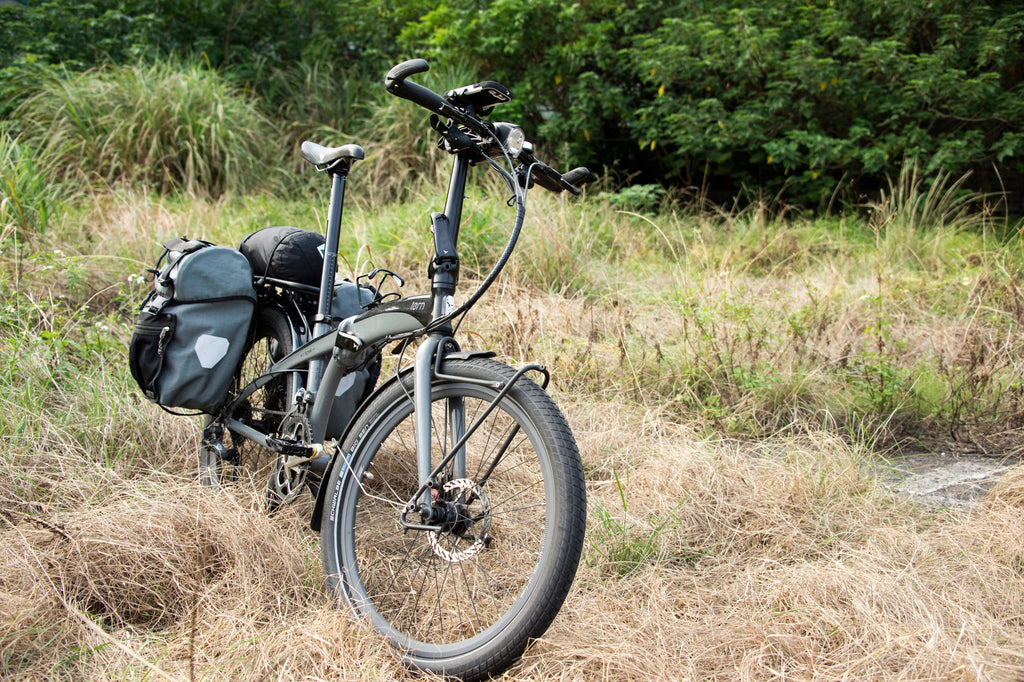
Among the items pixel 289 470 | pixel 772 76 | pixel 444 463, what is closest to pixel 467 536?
pixel 444 463

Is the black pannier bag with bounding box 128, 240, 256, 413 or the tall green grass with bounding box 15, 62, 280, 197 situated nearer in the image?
the black pannier bag with bounding box 128, 240, 256, 413

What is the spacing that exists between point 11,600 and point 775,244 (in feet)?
16.3

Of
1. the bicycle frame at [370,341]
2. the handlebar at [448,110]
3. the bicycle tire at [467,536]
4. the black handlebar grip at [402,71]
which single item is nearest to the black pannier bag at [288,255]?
the bicycle frame at [370,341]

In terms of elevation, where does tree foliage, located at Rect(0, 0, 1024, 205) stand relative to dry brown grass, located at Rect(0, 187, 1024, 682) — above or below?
above

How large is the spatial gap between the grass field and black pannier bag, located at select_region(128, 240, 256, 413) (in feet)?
1.19

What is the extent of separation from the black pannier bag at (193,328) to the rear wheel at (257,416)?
0.48 ft

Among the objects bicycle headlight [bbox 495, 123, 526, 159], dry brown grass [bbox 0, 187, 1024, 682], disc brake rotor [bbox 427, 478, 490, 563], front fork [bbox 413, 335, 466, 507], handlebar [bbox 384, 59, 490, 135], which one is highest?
handlebar [bbox 384, 59, 490, 135]

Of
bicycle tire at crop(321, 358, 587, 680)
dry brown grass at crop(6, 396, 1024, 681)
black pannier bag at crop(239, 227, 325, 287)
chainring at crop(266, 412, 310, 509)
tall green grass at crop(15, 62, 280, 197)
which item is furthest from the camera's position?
tall green grass at crop(15, 62, 280, 197)

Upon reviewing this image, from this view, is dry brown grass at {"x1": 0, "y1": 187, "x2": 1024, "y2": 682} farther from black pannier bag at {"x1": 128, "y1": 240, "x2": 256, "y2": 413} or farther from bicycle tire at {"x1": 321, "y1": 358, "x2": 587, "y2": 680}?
black pannier bag at {"x1": 128, "y1": 240, "x2": 256, "y2": 413}

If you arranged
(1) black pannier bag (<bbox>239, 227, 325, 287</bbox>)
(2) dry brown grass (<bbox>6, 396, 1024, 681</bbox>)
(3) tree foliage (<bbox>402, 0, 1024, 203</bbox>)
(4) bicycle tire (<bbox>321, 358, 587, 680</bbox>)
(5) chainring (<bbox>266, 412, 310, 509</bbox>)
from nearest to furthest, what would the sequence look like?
(4) bicycle tire (<bbox>321, 358, 587, 680</bbox>), (2) dry brown grass (<bbox>6, 396, 1024, 681</bbox>), (5) chainring (<bbox>266, 412, 310, 509</bbox>), (1) black pannier bag (<bbox>239, 227, 325, 287</bbox>), (3) tree foliage (<bbox>402, 0, 1024, 203</bbox>)

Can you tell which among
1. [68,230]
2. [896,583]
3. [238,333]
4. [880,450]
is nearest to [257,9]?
[68,230]

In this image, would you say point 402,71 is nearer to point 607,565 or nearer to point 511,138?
point 511,138

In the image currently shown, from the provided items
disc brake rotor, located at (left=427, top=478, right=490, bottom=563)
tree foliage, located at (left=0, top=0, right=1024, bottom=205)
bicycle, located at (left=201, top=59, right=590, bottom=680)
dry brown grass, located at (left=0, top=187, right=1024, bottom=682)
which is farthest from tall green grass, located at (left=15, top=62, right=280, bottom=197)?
disc brake rotor, located at (left=427, top=478, right=490, bottom=563)

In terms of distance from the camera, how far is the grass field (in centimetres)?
195
